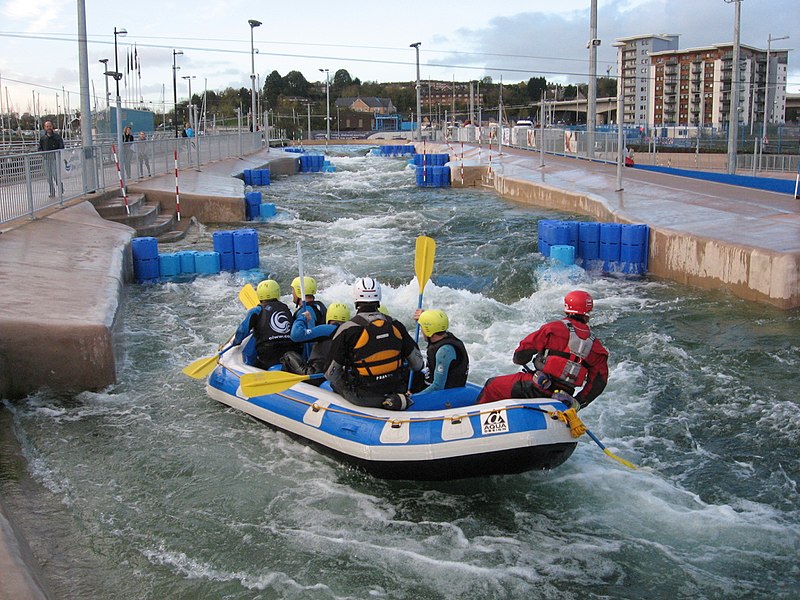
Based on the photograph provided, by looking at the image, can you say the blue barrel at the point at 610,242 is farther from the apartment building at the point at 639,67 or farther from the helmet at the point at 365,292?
the apartment building at the point at 639,67

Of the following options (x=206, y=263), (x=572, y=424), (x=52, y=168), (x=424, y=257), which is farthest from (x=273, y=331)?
(x=52, y=168)

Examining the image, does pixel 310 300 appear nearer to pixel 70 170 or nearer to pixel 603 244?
pixel 603 244

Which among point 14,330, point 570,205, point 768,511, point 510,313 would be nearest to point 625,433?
point 768,511

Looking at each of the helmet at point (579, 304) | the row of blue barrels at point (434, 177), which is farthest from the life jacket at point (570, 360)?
the row of blue barrels at point (434, 177)

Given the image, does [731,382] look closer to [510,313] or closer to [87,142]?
[510,313]

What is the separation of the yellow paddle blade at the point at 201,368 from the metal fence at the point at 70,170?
598cm

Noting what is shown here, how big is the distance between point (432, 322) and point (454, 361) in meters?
0.40

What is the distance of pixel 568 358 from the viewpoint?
21.6 feet

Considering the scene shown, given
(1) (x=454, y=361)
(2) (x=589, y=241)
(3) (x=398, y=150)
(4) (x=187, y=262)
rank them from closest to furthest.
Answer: (1) (x=454, y=361)
(4) (x=187, y=262)
(2) (x=589, y=241)
(3) (x=398, y=150)

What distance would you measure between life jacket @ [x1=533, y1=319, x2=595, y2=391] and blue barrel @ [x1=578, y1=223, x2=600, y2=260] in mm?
8988

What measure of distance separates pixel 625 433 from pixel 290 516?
11.2 feet

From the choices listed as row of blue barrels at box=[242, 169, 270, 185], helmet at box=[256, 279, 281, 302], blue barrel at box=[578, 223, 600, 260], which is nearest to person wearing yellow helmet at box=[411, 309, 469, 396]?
helmet at box=[256, 279, 281, 302]

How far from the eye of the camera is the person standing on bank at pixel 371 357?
22.2 feet

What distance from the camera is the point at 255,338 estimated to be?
340 inches
